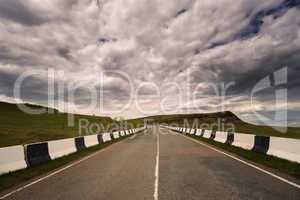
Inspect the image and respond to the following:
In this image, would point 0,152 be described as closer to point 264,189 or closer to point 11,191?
point 11,191

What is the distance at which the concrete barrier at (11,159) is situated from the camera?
31.9 feet

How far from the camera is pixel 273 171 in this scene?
9.62 meters

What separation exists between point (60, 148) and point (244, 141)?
37.7 feet

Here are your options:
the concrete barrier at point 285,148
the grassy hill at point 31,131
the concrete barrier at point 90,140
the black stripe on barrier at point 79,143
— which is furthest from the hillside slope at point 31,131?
the concrete barrier at point 285,148

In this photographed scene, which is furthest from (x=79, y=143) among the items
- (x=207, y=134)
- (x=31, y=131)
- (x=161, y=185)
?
(x=31, y=131)

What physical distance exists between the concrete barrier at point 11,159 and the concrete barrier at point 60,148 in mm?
2710

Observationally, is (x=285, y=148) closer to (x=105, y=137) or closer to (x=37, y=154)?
(x=37, y=154)

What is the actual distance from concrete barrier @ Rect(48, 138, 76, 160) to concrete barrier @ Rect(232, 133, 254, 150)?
36.3 ft

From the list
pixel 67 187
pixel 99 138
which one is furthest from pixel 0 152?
pixel 99 138

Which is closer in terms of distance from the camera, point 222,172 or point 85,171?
point 222,172

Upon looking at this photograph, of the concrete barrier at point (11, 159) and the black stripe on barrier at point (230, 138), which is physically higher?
the concrete barrier at point (11, 159)

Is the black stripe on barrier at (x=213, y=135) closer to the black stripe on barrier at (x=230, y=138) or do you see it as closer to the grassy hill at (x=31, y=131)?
the black stripe on barrier at (x=230, y=138)

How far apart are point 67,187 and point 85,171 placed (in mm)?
2652

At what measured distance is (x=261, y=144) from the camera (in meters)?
14.9
